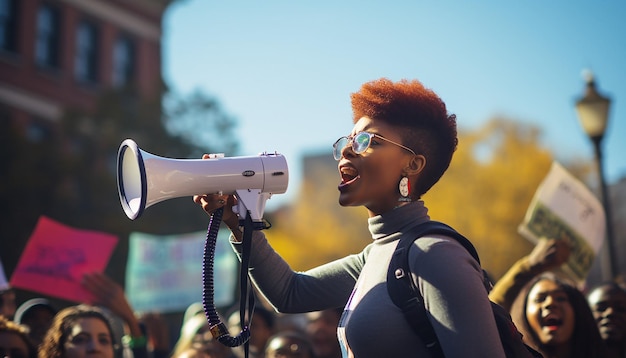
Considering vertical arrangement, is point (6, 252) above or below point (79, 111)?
below

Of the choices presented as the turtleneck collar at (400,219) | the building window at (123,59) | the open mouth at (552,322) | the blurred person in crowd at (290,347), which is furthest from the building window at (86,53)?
the turtleneck collar at (400,219)

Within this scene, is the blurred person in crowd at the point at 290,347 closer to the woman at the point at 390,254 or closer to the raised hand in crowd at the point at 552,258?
the raised hand in crowd at the point at 552,258

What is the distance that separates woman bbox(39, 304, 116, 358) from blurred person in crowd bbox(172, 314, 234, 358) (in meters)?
0.60

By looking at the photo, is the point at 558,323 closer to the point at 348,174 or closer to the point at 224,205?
the point at 348,174

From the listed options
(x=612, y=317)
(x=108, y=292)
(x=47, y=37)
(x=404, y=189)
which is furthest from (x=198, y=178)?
(x=47, y=37)

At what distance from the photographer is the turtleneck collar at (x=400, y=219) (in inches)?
105

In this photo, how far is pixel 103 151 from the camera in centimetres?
1980

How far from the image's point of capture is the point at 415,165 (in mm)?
2729

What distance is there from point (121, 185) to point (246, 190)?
43cm

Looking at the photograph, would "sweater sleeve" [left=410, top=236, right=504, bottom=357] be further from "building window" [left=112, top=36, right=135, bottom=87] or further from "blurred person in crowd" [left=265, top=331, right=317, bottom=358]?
A: "building window" [left=112, top=36, right=135, bottom=87]

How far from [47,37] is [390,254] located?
78.5ft

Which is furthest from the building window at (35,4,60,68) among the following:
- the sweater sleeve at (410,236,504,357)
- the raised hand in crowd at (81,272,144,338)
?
the sweater sleeve at (410,236,504,357)

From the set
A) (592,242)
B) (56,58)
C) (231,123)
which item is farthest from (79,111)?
(592,242)

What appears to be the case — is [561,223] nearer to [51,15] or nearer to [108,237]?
[108,237]
